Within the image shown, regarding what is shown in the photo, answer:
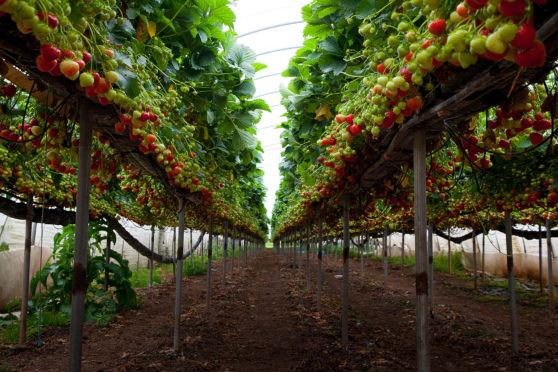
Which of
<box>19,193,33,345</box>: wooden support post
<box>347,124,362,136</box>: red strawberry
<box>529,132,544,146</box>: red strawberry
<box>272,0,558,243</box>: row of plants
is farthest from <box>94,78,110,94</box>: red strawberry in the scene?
<box>19,193,33,345</box>: wooden support post

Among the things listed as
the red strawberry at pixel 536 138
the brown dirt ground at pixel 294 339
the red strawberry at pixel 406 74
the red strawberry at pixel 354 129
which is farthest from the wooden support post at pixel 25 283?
the red strawberry at pixel 536 138

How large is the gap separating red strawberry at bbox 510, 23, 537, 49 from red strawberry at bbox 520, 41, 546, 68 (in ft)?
0.21

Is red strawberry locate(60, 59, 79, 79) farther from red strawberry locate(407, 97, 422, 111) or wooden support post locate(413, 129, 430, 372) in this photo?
wooden support post locate(413, 129, 430, 372)

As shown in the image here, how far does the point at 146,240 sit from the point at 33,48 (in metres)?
19.9

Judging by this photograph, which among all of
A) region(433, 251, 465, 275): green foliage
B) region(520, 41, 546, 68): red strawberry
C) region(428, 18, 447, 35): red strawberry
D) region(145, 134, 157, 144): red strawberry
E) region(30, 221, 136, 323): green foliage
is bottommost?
region(433, 251, 465, 275): green foliage

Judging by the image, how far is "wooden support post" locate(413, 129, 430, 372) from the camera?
7.51 ft

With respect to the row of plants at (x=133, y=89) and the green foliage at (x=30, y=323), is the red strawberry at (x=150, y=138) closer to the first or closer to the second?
the row of plants at (x=133, y=89)

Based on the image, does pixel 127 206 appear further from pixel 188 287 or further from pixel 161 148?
pixel 161 148

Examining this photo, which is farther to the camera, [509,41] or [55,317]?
[55,317]

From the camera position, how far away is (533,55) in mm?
1086

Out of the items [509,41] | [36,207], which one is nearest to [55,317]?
[36,207]

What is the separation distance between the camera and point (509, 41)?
1.04 meters

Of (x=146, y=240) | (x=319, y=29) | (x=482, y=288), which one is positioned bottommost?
(x=482, y=288)

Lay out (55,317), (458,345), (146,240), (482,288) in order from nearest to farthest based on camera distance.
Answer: (458,345) → (55,317) → (482,288) → (146,240)
